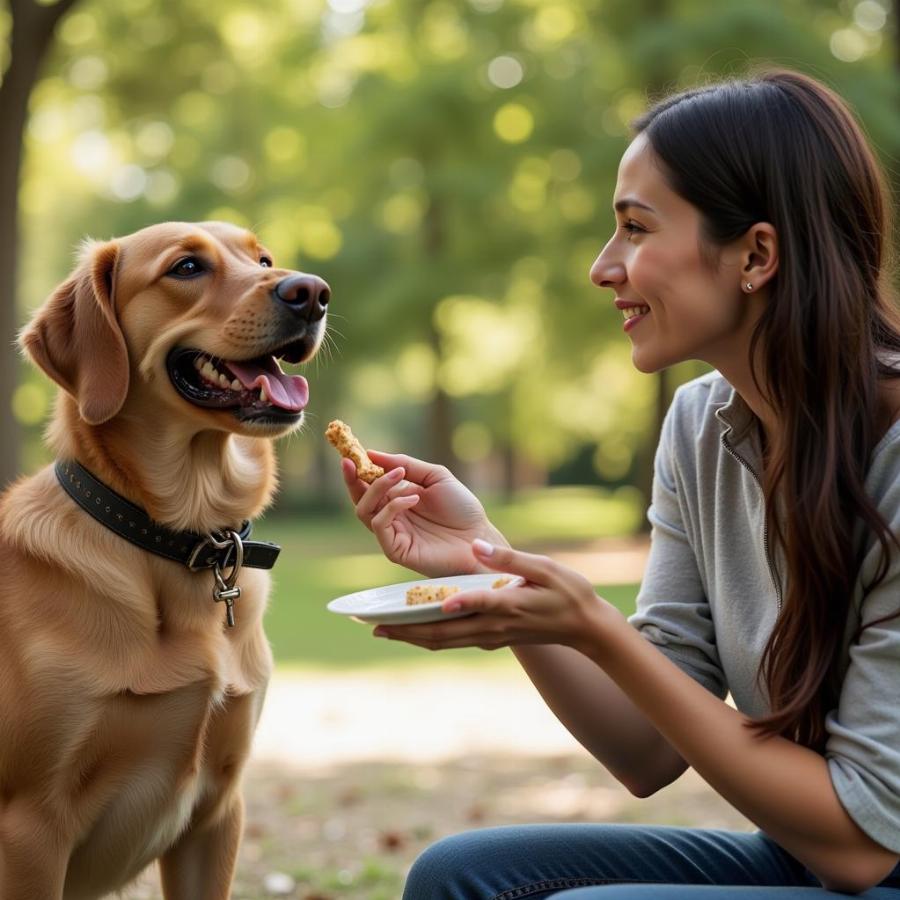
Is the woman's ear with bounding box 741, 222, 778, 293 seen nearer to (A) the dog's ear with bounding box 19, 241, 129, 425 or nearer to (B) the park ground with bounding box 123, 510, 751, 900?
(A) the dog's ear with bounding box 19, 241, 129, 425

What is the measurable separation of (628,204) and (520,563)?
86 cm

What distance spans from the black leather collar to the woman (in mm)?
469

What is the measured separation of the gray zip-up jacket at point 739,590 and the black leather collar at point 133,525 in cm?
109

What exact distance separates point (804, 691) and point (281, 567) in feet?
53.8

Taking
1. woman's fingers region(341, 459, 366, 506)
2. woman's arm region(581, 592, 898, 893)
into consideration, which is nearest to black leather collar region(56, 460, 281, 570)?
woman's fingers region(341, 459, 366, 506)

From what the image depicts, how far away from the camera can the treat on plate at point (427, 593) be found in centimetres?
230

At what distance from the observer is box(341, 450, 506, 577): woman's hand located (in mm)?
2854

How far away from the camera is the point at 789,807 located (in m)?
2.26

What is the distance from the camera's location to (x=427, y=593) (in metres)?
2.33

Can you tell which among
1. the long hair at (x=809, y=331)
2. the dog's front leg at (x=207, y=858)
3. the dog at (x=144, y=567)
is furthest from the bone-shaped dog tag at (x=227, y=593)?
the long hair at (x=809, y=331)

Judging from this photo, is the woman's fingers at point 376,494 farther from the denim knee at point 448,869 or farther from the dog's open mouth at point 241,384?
the denim knee at point 448,869

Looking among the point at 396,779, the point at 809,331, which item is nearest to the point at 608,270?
the point at 809,331

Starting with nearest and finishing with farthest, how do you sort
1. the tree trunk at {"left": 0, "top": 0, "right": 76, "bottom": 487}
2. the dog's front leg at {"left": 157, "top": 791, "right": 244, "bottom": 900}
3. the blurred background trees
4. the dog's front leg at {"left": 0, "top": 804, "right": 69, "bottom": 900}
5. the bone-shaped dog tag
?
the dog's front leg at {"left": 0, "top": 804, "right": 69, "bottom": 900} < the bone-shaped dog tag < the dog's front leg at {"left": 157, "top": 791, "right": 244, "bottom": 900} < the tree trunk at {"left": 0, "top": 0, "right": 76, "bottom": 487} < the blurred background trees

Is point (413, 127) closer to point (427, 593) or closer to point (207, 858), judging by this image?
point (207, 858)
